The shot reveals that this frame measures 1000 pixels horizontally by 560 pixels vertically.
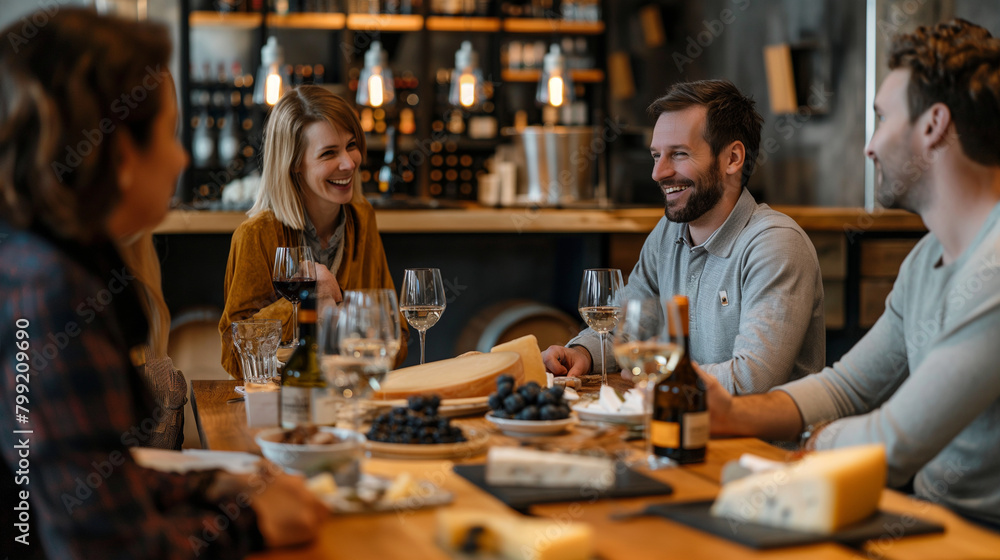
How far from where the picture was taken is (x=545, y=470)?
1113 mm

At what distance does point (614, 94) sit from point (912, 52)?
7058mm

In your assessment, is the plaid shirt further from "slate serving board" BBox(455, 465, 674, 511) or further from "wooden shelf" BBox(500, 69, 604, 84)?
"wooden shelf" BBox(500, 69, 604, 84)

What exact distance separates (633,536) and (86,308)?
62 centimetres

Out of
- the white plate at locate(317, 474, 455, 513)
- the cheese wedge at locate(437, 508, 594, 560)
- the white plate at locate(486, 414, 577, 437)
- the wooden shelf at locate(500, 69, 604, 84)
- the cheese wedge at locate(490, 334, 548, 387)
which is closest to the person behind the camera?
the cheese wedge at locate(437, 508, 594, 560)

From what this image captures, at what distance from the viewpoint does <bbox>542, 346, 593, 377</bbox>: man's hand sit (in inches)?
82.0

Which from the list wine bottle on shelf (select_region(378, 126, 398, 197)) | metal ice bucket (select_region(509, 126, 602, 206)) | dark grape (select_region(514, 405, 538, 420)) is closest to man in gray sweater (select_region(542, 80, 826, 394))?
dark grape (select_region(514, 405, 538, 420))

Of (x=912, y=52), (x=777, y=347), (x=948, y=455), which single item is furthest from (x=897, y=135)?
Answer: (x=777, y=347)

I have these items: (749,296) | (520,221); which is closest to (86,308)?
(749,296)

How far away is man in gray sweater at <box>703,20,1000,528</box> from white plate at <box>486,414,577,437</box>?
0.24 metres

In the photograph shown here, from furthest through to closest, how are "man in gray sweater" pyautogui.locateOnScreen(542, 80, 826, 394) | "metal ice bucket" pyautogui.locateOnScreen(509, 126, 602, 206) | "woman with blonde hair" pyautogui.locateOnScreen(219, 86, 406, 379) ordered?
"metal ice bucket" pyautogui.locateOnScreen(509, 126, 602, 206), "woman with blonde hair" pyautogui.locateOnScreen(219, 86, 406, 379), "man in gray sweater" pyautogui.locateOnScreen(542, 80, 826, 394)

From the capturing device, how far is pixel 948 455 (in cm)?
141

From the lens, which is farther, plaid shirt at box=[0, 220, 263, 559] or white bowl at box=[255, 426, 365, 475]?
white bowl at box=[255, 426, 365, 475]

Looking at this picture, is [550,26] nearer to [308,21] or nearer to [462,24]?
[462,24]

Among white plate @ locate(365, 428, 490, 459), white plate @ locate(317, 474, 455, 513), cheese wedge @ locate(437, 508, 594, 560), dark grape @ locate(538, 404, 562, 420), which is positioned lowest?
white plate @ locate(365, 428, 490, 459)
